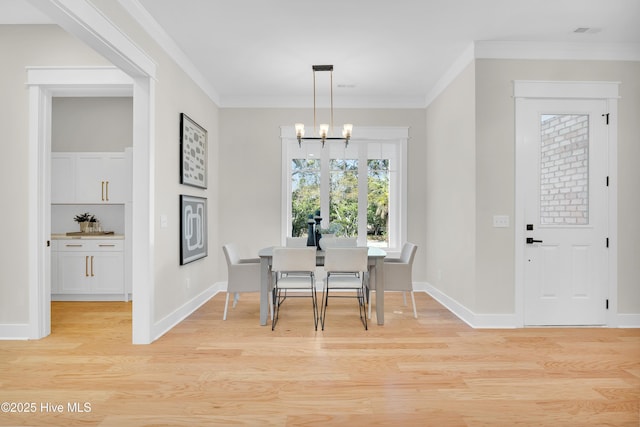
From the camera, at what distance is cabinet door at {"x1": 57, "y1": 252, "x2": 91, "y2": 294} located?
15.5 ft

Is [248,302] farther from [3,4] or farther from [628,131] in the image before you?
[628,131]

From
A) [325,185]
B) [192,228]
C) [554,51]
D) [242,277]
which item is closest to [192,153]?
[192,228]

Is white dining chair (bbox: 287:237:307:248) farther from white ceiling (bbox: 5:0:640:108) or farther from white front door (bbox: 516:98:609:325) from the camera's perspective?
white front door (bbox: 516:98:609:325)

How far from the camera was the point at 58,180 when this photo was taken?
4.82 m

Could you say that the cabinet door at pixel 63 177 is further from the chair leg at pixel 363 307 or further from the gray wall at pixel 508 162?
the gray wall at pixel 508 162

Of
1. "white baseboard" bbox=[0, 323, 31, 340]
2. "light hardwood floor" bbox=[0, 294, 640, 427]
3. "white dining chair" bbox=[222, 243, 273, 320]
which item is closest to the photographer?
"light hardwood floor" bbox=[0, 294, 640, 427]

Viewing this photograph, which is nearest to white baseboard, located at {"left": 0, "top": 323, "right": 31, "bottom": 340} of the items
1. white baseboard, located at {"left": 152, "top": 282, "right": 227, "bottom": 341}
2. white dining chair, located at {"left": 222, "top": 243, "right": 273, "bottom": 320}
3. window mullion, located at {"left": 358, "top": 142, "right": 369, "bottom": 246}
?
white baseboard, located at {"left": 152, "top": 282, "right": 227, "bottom": 341}

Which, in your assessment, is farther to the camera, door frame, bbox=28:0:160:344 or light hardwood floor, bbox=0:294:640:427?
door frame, bbox=28:0:160:344

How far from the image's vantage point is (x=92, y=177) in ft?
15.9

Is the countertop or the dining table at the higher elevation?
the countertop

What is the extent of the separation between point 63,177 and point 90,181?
0.34 meters

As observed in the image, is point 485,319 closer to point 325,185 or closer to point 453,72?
point 453,72

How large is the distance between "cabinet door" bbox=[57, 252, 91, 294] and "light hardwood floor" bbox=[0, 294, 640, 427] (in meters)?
0.92

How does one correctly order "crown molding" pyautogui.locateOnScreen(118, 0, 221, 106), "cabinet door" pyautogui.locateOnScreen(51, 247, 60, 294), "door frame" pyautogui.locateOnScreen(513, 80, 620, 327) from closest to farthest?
"crown molding" pyautogui.locateOnScreen(118, 0, 221, 106), "door frame" pyautogui.locateOnScreen(513, 80, 620, 327), "cabinet door" pyautogui.locateOnScreen(51, 247, 60, 294)
